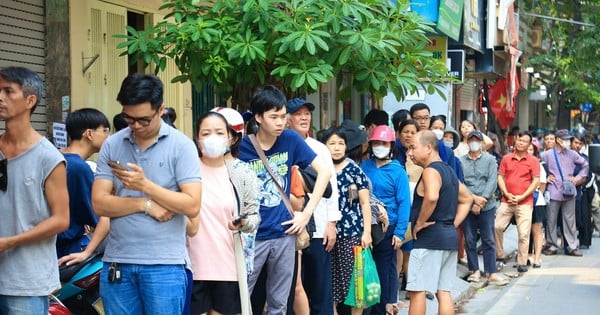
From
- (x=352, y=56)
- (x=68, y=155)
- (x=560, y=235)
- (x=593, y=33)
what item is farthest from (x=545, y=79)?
(x=68, y=155)

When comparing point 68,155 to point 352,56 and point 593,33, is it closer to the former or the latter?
point 352,56

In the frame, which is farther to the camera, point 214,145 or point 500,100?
point 500,100

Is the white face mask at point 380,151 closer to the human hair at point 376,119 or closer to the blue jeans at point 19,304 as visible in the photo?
the human hair at point 376,119

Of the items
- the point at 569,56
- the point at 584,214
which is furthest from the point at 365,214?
the point at 569,56

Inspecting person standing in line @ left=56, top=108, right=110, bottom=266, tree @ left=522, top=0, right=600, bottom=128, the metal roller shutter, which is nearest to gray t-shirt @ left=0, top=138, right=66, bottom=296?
person standing in line @ left=56, top=108, right=110, bottom=266

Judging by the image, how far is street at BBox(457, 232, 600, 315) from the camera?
38.6 ft

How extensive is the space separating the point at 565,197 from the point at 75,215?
39.6ft

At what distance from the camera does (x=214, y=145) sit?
6379mm

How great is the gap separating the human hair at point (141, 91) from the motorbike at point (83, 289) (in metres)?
1.60

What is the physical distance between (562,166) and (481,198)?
404 centimetres

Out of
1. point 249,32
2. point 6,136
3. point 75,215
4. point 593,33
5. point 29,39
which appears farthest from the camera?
point 593,33

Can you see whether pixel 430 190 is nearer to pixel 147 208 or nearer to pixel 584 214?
pixel 147 208

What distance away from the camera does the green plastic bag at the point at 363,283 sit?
8.94 m

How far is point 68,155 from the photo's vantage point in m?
6.73
